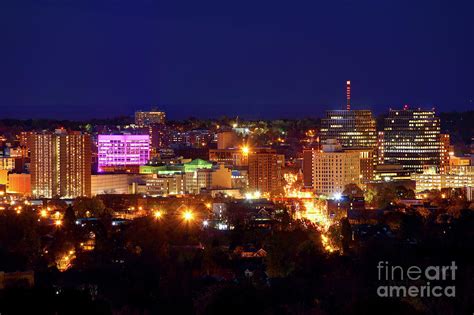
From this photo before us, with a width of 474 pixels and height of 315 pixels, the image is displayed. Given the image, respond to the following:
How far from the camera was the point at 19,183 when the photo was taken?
1672 inches

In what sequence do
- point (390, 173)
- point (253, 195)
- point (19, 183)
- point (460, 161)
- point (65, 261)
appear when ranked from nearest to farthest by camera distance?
point (65, 261) < point (253, 195) < point (19, 183) < point (390, 173) < point (460, 161)

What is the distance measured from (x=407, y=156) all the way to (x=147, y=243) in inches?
979

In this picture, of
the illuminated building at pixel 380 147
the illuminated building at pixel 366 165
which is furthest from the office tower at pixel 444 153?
the illuminated building at pixel 366 165

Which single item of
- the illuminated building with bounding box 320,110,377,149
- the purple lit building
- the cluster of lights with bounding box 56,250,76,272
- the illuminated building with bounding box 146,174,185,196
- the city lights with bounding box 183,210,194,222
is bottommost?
the cluster of lights with bounding box 56,250,76,272

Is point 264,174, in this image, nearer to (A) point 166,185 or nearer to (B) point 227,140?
(A) point 166,185

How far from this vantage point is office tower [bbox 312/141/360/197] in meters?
41.7

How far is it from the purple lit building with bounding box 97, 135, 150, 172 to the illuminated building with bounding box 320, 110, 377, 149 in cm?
651

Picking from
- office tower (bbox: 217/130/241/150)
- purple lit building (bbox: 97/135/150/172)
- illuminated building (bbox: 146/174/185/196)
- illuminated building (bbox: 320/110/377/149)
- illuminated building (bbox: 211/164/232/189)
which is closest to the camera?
illuminated building (bbox: 146/174/185/196)

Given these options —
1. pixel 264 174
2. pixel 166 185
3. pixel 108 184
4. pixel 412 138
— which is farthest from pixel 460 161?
pixel 108 184

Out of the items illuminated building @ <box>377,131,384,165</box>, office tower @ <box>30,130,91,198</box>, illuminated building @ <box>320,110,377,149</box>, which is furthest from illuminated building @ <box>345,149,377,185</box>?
office tower @ <box>30,130,91,198</box>

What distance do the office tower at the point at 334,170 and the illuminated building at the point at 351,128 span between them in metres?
5.31

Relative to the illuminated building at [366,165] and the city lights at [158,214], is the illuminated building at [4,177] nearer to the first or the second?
the illuminated building at [366,165]

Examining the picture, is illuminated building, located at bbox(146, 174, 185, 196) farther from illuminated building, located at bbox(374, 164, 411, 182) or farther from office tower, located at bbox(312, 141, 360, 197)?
illuminated building, located at bbox(374, 164, 411, 182)

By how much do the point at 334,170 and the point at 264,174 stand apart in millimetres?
2127
